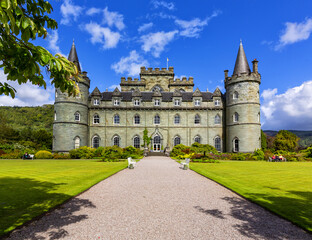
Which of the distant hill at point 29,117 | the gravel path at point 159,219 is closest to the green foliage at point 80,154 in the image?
the gravel path at point 159,219

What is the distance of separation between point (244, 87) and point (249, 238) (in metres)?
33.6

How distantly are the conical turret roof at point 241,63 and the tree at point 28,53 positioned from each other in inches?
1401

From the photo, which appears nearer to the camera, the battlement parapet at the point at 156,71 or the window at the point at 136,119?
the window at the point at 136,119

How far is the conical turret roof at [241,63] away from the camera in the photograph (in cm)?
3553

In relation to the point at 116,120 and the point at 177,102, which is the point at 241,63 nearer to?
the point at 177,102

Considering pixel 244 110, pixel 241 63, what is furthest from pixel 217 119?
pixel 241 63

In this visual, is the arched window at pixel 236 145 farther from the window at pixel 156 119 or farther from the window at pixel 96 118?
the window at pixel 96 118

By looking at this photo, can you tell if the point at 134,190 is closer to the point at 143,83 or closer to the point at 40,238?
the point at 40,238

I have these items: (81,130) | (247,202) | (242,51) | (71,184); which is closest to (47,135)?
(81,130)

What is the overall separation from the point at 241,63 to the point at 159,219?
35.9 metres

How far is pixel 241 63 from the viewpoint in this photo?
35.9m

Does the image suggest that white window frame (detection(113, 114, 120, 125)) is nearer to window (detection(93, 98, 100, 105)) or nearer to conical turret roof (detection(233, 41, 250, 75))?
window (detection(93, 98, 100, 105))

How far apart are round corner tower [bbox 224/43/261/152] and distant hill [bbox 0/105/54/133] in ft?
188

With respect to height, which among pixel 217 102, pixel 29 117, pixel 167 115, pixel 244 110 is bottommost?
pixel 167 115
